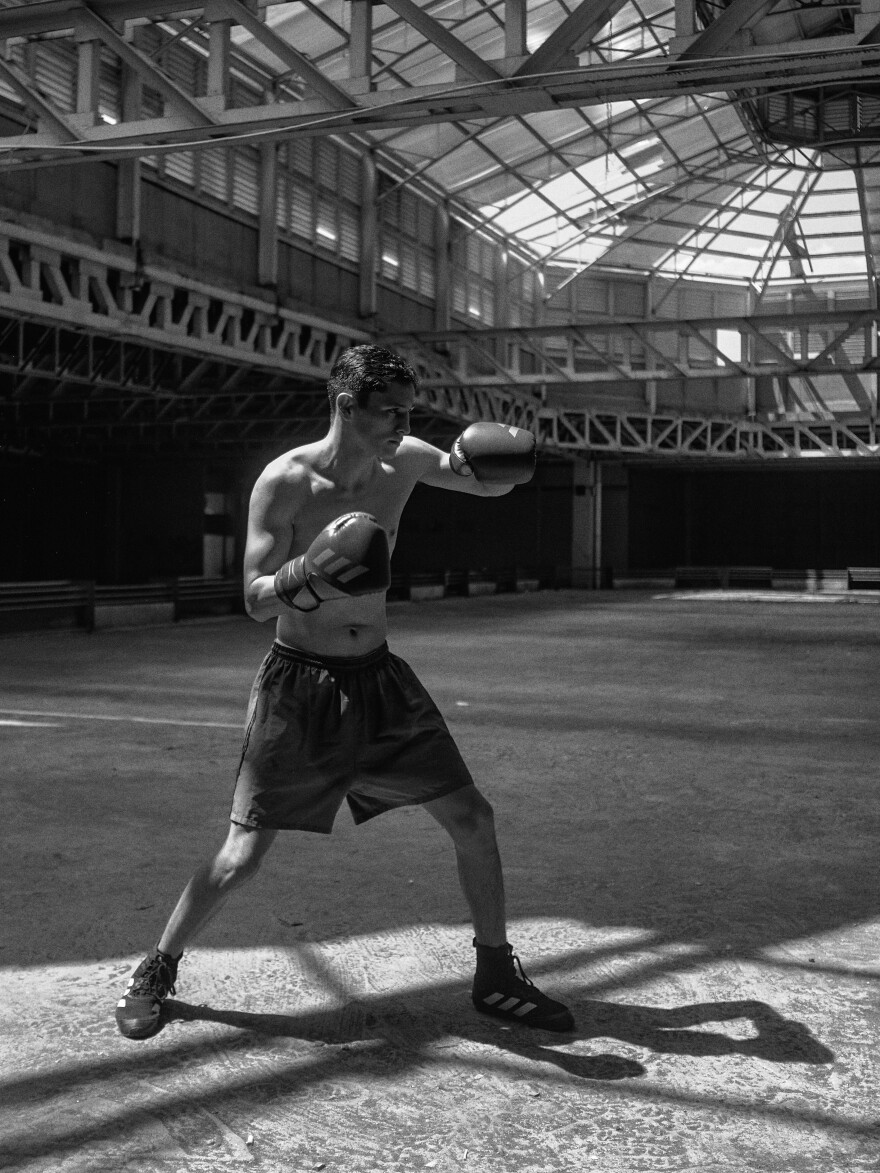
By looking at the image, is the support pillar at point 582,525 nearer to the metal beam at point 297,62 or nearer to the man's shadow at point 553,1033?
the metal beam at point 297,62

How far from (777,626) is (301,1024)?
745 inches

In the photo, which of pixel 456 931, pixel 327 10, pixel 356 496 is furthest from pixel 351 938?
pixel 327 10

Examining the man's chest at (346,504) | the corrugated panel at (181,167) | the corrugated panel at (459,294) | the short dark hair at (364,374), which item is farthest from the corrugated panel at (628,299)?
the short dark hair at (364,374)

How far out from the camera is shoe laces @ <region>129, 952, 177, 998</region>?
10.7ft

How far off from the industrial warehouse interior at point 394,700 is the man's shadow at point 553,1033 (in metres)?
0.02

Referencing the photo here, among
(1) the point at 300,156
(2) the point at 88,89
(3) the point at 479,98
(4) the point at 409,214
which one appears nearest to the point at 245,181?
(1) the point at 300,156

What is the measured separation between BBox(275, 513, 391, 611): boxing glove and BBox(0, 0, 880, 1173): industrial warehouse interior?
0.01m

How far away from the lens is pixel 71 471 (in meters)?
36.3

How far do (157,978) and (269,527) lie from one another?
1.30 m

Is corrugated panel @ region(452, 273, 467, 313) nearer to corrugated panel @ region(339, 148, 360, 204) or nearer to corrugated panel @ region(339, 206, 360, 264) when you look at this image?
corrugated panel @ region(339, 206, 360, 264)

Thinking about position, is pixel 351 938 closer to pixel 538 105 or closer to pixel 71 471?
pixel 538 105

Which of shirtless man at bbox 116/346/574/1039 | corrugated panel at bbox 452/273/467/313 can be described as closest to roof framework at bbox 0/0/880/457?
corrugated panel at bbox 452/273/467/313

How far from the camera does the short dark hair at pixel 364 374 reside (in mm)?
3244

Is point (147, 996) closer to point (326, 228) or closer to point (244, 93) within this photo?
point (244, 93)
